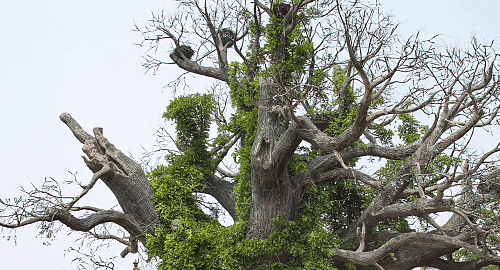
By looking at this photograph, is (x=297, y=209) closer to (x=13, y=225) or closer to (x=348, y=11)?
(x=348, y=11)

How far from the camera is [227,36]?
15906 mm

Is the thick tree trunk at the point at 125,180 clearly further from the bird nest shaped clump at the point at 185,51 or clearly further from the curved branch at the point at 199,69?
the bird nest shaped clump at the point at 185,51

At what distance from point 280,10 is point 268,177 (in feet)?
13.8

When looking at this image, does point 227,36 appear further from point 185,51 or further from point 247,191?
point 247,191

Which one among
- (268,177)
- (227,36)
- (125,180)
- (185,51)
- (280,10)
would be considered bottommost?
(268,177)

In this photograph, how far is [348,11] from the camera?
471 inches

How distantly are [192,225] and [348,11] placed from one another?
18.6 feet

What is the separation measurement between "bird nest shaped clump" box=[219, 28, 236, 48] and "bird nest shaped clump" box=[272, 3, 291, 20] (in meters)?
2.42

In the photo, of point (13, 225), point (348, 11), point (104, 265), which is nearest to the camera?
point (13, 225)

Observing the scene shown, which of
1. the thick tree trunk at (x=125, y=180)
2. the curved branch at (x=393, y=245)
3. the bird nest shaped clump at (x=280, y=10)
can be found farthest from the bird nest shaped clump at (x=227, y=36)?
the curved branch at (x=393, y=245)

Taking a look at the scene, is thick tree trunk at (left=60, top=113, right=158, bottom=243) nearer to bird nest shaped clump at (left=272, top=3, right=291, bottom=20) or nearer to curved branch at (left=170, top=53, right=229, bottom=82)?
curved branch at (left=170, top=53, right=229, bottom=82)

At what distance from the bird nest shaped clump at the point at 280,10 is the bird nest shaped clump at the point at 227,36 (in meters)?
2.42

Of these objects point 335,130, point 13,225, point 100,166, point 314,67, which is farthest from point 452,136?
point 13,225

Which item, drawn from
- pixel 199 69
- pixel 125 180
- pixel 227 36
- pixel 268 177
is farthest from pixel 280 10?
pixel 125 180
